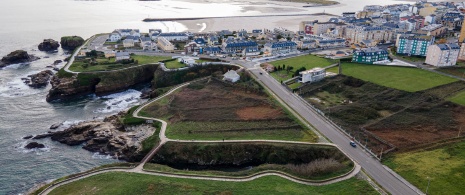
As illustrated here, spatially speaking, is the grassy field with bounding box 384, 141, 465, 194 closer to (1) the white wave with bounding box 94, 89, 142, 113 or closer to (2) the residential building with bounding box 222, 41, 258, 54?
(1) the white wave with bounding box 94, 89, 142, 113

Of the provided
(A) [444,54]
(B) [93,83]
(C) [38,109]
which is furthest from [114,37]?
(A) [444,54]

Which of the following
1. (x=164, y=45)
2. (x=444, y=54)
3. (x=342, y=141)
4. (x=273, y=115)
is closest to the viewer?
(x=342, y=141)

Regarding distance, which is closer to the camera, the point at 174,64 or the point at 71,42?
the point at 174,64

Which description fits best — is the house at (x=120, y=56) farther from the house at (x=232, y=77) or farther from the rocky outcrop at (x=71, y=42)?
the rocky outcrop at (x=71, y=42)

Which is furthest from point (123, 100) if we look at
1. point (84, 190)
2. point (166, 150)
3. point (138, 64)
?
point (84, 190)

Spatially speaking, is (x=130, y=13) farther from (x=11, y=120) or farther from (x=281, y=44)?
(x=11, y=120)

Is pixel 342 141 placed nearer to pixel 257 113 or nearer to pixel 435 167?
pixel 435 167

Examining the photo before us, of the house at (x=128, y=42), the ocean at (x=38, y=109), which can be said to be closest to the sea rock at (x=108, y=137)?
the ocean at (x=38, y=109)
